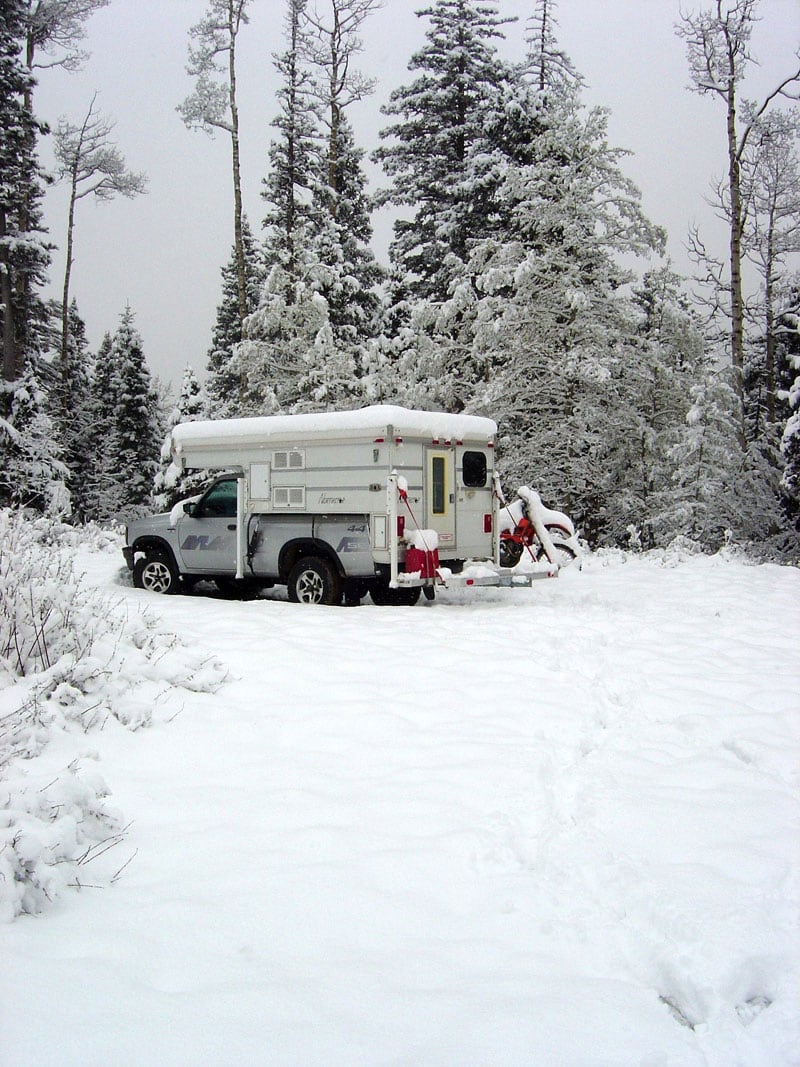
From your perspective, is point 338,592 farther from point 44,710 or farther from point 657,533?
point 657,533

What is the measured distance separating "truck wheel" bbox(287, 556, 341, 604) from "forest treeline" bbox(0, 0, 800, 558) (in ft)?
21.3

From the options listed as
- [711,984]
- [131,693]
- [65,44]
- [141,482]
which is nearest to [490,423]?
[131,693]

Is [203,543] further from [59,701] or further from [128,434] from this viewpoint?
[128,434]

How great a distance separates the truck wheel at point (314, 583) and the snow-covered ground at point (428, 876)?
3343 millimetres

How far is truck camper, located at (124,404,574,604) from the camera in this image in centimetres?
984

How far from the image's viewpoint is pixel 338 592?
10156 millimetres

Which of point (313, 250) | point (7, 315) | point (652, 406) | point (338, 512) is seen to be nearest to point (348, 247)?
point (313, 250)

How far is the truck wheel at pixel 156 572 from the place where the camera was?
11.7 m

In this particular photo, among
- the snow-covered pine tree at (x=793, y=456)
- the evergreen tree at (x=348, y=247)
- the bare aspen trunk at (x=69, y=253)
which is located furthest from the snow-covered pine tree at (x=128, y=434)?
the snow-covered pine tree at (x=793, y=456)

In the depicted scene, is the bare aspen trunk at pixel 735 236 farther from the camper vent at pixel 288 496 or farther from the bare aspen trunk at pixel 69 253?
the bare aspen trunk at pixel 69 253

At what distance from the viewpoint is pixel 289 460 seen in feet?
35.0

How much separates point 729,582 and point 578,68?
18160 millimetres

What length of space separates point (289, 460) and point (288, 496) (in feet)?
1.46

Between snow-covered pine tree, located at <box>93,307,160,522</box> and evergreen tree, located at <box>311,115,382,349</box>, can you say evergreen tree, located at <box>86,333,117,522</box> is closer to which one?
snow-covered pine tree, located at <box>93,307,160,522</box>
